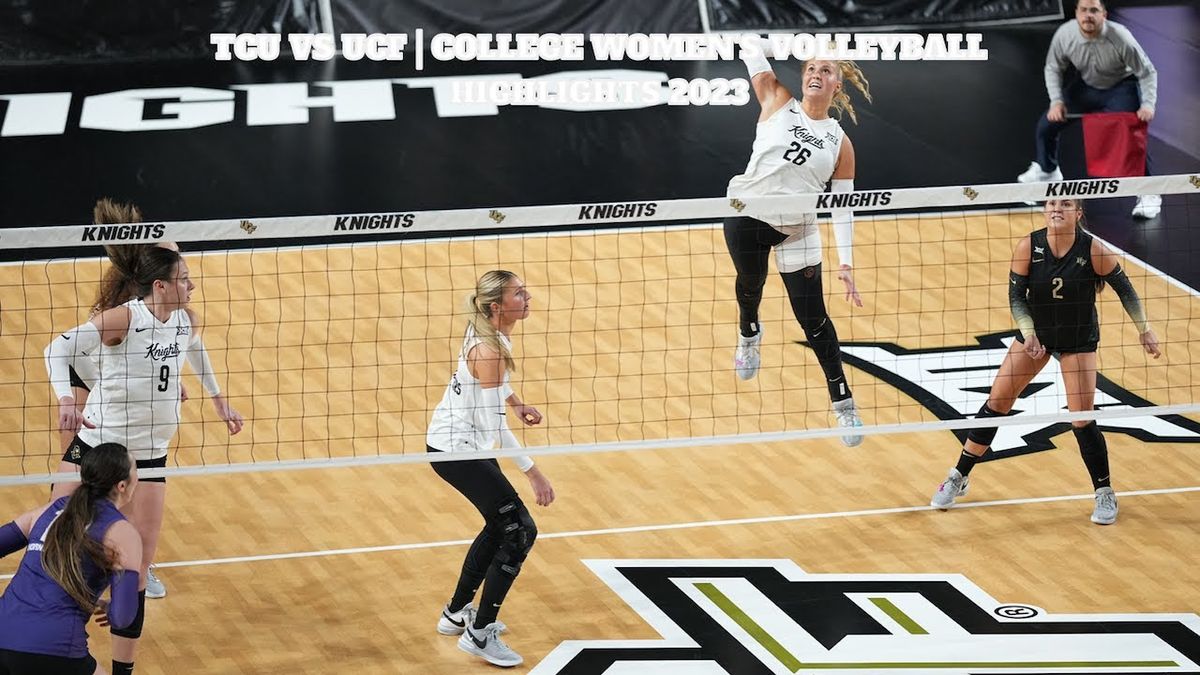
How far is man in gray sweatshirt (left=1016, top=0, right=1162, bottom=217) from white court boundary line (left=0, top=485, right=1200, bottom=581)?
18.7ft

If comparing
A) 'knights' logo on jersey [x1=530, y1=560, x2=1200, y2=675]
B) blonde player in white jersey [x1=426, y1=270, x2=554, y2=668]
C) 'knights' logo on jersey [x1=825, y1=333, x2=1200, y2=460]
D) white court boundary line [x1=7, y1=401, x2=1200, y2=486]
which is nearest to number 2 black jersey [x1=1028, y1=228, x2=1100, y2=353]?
white court boundary line [x1=7, y1=401, x2=1200, y2=486]

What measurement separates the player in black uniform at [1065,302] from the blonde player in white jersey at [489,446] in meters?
3.22

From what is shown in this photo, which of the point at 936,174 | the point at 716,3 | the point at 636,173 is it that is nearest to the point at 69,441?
the point at 636,173

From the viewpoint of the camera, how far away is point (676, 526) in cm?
1065

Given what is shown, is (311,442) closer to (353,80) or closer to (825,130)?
(825,130)

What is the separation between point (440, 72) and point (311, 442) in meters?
8.45

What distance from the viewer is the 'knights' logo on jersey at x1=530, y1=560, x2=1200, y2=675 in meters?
8.98

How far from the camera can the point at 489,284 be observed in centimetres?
871

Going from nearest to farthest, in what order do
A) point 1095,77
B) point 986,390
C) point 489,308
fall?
1. point 489,308
2. point 986,390
3. point 1095,77

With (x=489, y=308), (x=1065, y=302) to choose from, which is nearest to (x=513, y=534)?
(x=489, y=308)

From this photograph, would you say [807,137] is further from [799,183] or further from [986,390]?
[986,390]

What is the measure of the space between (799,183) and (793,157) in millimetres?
163

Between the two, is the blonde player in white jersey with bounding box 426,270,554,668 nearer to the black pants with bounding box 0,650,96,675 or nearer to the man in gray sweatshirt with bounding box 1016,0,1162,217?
the black pants with bounding box 0,650,96,675

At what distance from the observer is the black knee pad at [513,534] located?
348 inches
